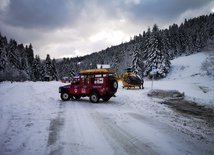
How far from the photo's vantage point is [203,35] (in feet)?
281

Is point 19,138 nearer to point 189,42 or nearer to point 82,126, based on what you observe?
point 82,126

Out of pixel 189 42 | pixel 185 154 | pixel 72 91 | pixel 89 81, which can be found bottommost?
pixel 185 154

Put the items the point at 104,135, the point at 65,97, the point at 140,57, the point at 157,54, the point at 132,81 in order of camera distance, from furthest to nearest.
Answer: the point at 140,57, the point at 157,54, the point at 132,81, the point at 65,97, the point at 104,135

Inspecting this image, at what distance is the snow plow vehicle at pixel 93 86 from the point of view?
13273 mm

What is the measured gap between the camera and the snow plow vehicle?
13273 millimetres

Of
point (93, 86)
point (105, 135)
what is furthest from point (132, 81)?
point (105, 135)

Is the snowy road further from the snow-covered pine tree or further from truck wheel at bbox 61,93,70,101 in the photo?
the snow-covered pine tree

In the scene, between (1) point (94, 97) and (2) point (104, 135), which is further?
(1) point (94, 97)

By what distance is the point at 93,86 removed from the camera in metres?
13.6

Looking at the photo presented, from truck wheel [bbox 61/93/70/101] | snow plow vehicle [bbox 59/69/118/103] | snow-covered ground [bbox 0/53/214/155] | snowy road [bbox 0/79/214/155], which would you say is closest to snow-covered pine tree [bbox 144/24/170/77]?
snow plow vehicle [bbox 59/69/118/103]

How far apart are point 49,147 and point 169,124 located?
16.6ft

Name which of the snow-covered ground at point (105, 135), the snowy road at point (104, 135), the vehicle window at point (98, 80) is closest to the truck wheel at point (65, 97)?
the vehicle window at point (98, 80)

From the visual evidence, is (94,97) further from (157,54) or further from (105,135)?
(157,54)

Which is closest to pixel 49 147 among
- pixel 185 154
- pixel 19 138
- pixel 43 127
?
pixel 19 138
